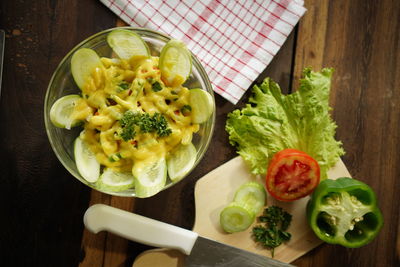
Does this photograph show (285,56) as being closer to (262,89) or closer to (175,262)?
(262,89)

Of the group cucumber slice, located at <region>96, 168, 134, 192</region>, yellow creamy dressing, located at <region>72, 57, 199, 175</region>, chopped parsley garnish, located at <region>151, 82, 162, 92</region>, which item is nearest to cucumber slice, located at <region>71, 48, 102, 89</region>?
yellow creamy dressing, located at <region>72, 57, 199, 175</region>

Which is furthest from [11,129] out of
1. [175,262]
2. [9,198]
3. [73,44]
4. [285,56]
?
[285,56]

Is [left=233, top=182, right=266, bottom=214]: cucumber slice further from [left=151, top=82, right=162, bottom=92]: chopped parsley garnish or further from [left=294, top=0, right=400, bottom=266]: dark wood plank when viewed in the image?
[left=151, top=82, right=162, bottom=92]: chopped parsley garnish

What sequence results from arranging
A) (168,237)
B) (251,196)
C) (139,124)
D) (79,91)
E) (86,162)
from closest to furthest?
1. (139,124)
2. (86,162)
3. (79,91)
4. (168,237)
5. (251,196)

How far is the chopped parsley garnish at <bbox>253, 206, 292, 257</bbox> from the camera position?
211 centimetres

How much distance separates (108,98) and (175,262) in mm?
903

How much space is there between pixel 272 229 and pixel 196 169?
1.63ft

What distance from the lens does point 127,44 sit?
1.77m

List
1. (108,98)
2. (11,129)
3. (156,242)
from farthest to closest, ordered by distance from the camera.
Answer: (11,129), (156,242), (108,98)

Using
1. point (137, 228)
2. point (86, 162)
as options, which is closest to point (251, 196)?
point (137, 228)

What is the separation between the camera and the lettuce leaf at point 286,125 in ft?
6.91

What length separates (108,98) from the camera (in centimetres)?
175

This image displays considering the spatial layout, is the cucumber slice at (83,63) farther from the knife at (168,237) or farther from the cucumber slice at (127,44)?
the knife at (168,237)

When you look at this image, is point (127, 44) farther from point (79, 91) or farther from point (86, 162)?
point (86, 162)
